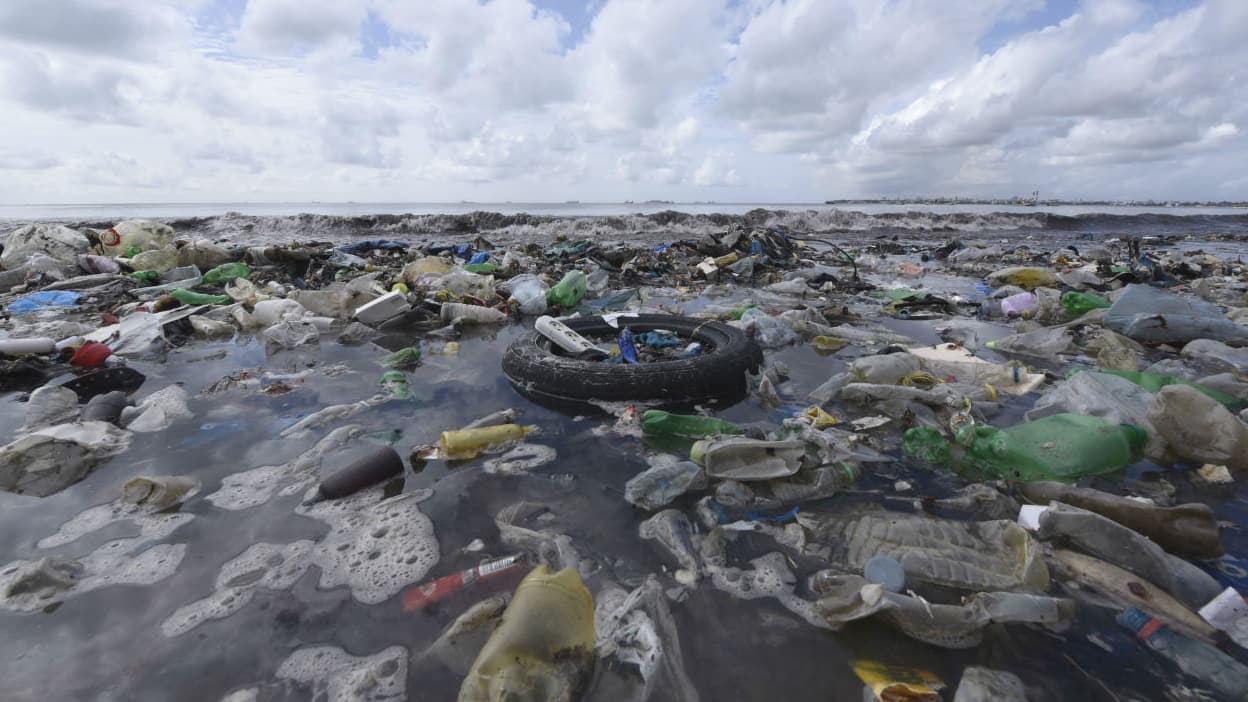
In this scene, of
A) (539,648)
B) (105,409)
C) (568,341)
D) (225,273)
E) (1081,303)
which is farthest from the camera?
(225,273)

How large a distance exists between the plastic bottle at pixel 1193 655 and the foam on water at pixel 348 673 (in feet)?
5.98

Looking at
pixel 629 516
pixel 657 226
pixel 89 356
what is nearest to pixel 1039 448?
pixel 629 516

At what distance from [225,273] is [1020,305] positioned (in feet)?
30.7

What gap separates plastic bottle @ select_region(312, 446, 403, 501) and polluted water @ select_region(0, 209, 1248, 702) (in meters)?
0.01

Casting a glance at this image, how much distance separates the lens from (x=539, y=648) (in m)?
1.15

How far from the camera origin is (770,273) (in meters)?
7.85

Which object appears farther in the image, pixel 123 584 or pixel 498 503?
pixel 498 503

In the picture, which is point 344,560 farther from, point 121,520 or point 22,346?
point 22,346

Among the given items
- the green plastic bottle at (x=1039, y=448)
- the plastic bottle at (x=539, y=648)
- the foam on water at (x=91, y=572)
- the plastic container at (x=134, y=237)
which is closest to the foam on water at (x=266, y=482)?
the foam on water at (x=91, y=572)

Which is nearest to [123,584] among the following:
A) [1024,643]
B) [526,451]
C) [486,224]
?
[526,451]

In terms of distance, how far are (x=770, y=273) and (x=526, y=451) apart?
6.37 metres

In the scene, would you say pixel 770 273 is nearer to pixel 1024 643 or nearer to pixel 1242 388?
pixel 1242 388

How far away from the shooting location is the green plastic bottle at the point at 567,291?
5824 mm

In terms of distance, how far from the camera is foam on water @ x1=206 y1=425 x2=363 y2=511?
1.94 metres
